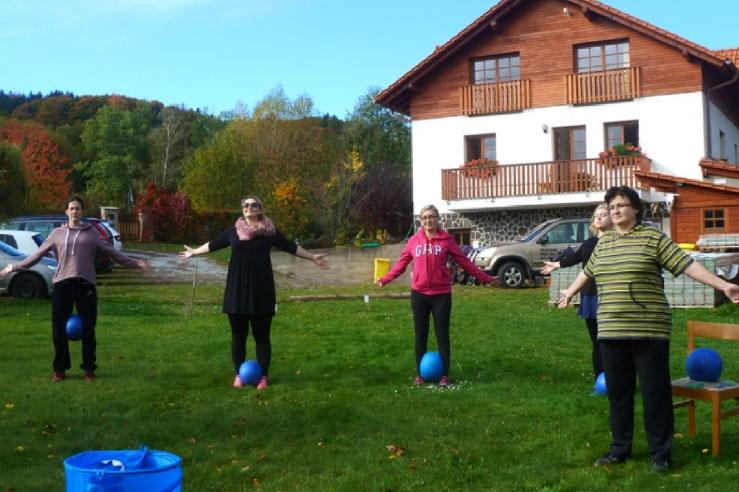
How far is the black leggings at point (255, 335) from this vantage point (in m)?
9.80

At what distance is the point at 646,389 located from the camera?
6352 millimetres

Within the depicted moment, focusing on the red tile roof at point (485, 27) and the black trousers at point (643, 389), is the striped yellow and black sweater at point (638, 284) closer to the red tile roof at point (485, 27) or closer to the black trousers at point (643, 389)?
the black trousers at point (643, 389)

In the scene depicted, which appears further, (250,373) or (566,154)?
(566,154)

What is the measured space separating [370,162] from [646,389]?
169ft

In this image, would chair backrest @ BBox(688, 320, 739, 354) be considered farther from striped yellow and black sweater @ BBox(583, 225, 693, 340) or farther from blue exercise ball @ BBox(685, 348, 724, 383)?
striped yellow and black sweater @ BBox(583, 225, 693, 340)

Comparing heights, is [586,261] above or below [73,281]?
above

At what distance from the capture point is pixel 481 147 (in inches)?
1305

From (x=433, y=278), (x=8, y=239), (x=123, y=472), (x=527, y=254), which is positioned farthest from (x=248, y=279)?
(x=8, y=239)

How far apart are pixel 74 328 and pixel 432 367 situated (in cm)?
395

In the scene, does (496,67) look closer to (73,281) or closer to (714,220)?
(714,220)

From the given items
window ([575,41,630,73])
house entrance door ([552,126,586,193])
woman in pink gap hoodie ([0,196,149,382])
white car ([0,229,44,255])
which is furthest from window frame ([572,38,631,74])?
woman in pink gap hoodie ([0,196,149,382])

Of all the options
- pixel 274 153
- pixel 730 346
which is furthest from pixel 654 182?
pixel 274 153

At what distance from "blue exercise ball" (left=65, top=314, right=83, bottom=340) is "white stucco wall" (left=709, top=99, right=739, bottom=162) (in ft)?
83.8

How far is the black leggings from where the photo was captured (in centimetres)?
980
